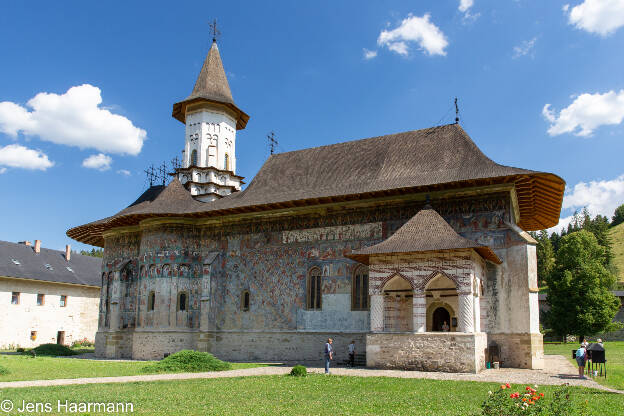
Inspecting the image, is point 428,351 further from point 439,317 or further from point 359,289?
point 359,289

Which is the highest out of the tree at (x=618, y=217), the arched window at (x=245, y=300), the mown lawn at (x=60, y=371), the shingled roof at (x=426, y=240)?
the tree at (x=618, y=217)

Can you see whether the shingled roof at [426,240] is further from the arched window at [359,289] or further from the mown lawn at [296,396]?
the mown lawn at [296,396]

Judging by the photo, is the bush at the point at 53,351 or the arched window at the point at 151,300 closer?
the arched window at the point at 151,300

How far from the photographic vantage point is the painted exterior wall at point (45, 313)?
33.0m

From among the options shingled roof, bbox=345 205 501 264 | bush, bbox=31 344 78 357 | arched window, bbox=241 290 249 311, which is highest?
shingled roof, bbox=345 205 501 264

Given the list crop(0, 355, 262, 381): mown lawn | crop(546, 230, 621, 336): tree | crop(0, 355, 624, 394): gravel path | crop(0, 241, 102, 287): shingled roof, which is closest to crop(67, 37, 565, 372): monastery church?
crop(0, 355, 624, 394): gravel path

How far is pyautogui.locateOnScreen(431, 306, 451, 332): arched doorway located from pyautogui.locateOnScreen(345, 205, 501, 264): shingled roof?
2.52 m

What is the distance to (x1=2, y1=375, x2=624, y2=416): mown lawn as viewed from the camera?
337 inches

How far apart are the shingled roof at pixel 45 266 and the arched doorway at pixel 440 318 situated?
2670 cm

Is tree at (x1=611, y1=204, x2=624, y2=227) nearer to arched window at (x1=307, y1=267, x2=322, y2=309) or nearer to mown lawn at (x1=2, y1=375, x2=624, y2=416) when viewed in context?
arched window at (x1=307, y1=267, x2=322, y2=309)

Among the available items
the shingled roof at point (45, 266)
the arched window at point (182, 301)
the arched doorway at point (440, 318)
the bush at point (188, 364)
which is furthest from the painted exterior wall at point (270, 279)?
the shingled roof at point (45, 266)

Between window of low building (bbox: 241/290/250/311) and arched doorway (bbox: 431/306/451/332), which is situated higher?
window of low building (bbox: 241/290/250/311)

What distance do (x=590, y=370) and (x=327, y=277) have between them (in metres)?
8.84

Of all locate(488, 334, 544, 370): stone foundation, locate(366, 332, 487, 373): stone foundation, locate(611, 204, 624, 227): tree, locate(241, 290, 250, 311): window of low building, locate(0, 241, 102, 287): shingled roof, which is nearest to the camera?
locate(366, 332, 487, 373): stone foundation
